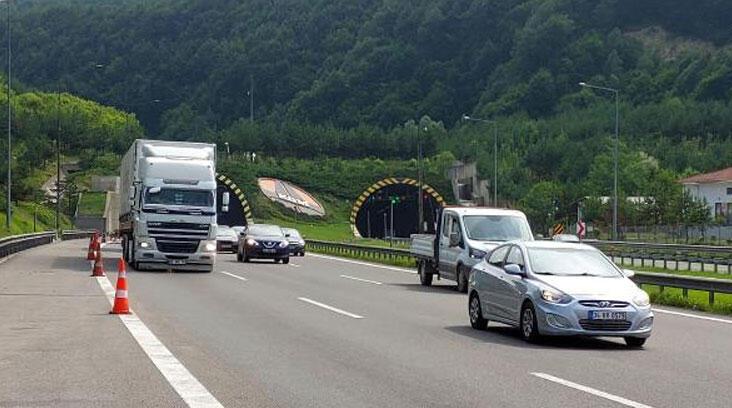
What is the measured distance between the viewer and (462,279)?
2777 cm

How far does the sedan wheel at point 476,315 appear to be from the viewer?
17.9 meters

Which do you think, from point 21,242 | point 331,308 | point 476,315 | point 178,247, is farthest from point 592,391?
point 21,242

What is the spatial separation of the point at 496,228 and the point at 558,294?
1308 centimetres

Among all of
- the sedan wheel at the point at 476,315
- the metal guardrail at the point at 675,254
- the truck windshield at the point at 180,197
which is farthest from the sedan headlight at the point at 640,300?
the metal guardrail at the point at 675,254

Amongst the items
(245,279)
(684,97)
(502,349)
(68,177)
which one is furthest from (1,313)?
(684,97)

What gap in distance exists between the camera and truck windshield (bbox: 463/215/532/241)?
28250mm

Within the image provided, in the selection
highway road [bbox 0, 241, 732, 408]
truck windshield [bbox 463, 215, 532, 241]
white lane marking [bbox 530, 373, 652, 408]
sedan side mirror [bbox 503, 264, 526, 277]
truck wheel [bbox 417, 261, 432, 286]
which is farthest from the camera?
truck wheel [bbox 417, 261, 432, 286]

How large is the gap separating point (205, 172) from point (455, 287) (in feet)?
29.9

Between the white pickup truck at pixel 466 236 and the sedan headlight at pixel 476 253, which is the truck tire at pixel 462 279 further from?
the sedan headlight at pixel 476 253

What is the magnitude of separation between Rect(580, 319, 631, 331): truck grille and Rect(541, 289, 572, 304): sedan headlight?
355 millimetres

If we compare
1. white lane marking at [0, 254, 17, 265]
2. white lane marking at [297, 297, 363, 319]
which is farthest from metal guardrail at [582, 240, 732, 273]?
white lane marking at [0, 254, 17, 265]

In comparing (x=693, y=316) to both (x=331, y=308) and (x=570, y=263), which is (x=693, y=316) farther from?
(x=331, y=308)

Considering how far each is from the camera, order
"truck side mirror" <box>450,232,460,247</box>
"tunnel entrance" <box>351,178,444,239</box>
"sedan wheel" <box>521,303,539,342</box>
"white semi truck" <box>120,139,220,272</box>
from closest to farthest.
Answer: "sedan wheel" <box>521,303,539,342</box> < "truck side mirror" <box>450,232,460,247</box> < "white semi truck" <box>120,139,220,272</box> < "tunnel entrance" <box>351,178,444,239</box>

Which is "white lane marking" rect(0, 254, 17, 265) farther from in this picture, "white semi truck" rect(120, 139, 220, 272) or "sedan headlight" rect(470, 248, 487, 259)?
"sedan headlight" rect(470, 248, 487, 259)
